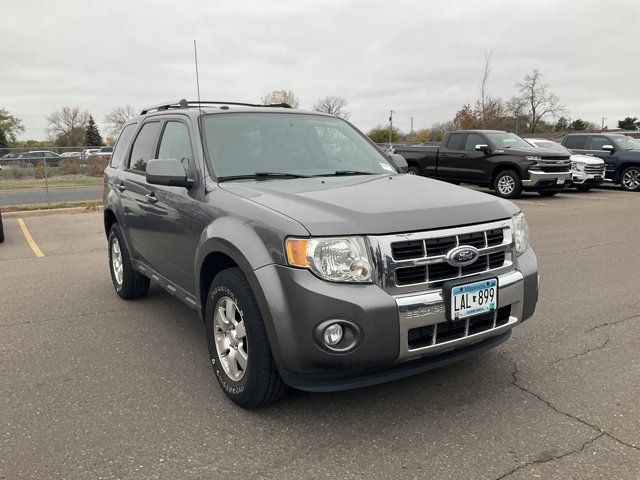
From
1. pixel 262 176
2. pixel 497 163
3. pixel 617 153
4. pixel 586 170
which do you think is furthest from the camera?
pixel 617 153

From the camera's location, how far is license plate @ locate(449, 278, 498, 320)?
2.83 metres

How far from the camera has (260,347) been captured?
287cm

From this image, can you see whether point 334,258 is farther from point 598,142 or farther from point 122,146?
point 598,142

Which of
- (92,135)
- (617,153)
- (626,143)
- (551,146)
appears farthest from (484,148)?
(92,135)

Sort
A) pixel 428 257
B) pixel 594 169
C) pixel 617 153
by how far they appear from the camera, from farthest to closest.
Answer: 1. pixel 617 153
2. pixel 594 169
3. pixel 428 257

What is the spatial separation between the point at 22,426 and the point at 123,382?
0.66 meters

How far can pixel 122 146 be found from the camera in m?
5.51

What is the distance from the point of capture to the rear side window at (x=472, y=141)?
15.5m

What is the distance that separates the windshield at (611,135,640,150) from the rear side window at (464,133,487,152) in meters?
6.18

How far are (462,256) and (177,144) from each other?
95.2 inches

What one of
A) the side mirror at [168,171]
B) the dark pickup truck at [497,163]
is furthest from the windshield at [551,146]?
the side mirror at [168,171]

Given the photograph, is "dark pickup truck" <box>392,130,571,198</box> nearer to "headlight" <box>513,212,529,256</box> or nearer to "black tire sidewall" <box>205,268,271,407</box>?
"headlight" <box>513,212,529,256</box>

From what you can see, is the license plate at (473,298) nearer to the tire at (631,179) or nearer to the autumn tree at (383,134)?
the tire at (631,179)

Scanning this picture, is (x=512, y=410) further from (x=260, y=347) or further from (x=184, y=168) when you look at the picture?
(x=184, y=168)
